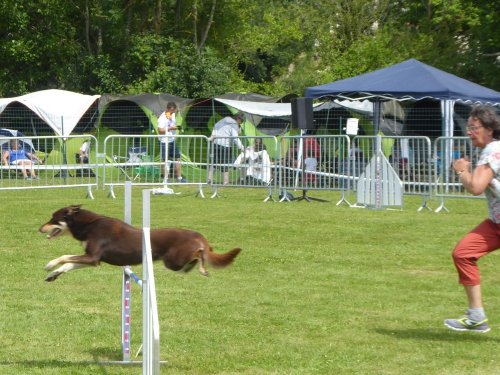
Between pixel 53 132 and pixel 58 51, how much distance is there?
1213 cm

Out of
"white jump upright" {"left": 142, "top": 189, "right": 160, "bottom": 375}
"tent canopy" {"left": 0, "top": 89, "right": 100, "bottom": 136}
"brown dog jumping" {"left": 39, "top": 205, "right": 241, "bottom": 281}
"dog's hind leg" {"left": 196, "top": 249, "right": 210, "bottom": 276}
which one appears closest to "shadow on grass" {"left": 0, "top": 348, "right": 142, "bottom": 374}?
"brown dog jumping" {"left": 39, "top": 205, "right": 241, "bottom": 281}

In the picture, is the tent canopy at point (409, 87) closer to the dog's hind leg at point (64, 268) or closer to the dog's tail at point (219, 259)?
the dog's tail at point (219, 259)

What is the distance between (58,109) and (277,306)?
20.8m

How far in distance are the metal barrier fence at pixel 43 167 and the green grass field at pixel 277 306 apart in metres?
4.84

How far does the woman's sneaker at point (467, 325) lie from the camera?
26.8 ft

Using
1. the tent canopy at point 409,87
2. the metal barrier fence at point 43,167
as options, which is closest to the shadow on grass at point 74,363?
the metal barrier fence at point 43,167

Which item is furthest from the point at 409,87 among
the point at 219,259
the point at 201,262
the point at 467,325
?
the point at 201,262

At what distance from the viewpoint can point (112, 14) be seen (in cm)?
4072

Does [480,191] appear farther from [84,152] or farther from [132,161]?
[84,152]

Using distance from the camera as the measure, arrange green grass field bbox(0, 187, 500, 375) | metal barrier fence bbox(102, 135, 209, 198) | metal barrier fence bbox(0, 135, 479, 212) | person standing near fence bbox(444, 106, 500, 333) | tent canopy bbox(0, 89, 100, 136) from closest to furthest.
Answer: green grass field bbox(0, 187, 500, 375), person standing near fence bbox(444, 106, 500, 333), metal barrier fence bbox(0, 135, 479, 212), metal barrier fence bbox(102, 135, 209, 198), tent canopy bbox(0, 89, 100, 136)

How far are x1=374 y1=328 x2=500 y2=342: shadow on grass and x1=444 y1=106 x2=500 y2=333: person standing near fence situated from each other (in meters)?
0.10

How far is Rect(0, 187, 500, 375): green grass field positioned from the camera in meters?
7.33

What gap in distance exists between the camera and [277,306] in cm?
933

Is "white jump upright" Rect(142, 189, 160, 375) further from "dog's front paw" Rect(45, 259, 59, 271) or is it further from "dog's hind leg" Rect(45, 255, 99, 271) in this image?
"dog's front paw" Rect(45, 259, 59, 271)
